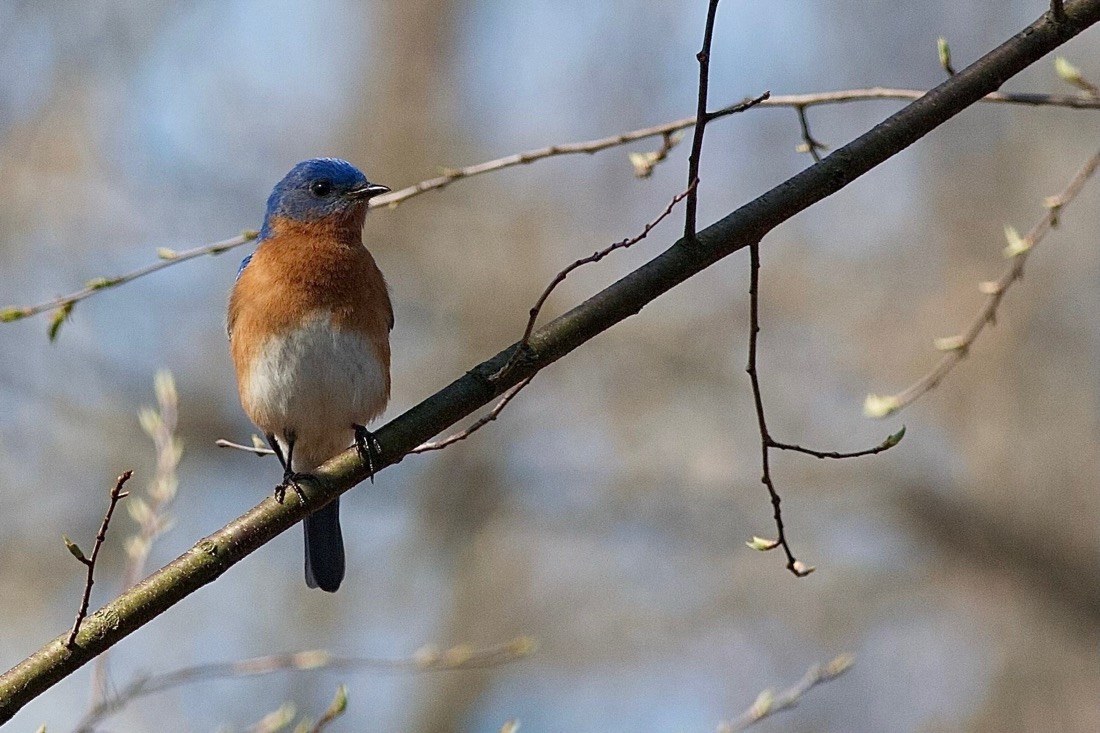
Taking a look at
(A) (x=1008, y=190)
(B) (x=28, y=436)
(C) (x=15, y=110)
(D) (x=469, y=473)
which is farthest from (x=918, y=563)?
(C) (x=15, y=110)

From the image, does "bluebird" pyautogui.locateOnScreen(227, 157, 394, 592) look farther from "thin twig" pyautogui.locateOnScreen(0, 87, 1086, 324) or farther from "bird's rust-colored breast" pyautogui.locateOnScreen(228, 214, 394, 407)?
"thin twig" pyautogui.locateOnScreen(0, 87, 1086, 324)

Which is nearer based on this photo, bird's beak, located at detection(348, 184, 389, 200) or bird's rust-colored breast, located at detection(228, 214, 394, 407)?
bird's rust-colored breast, located at detection(228, 214, 394, 407)

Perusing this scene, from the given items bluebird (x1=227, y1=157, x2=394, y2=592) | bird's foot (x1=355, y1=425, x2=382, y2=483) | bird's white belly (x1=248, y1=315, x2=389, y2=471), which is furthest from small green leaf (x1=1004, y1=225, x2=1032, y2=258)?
bird's white belly (x1=248, y1=315, x2=389, y2=471)

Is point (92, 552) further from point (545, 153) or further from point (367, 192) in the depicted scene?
point (367, 192)

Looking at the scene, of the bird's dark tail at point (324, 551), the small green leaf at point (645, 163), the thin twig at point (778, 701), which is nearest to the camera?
the thin twig at point (778, 701)

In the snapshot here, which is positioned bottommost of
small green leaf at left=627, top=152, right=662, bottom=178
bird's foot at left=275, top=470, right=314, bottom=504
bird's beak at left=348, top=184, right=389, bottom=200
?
bird's foot at left=275, top=470, right=314, bottom=504

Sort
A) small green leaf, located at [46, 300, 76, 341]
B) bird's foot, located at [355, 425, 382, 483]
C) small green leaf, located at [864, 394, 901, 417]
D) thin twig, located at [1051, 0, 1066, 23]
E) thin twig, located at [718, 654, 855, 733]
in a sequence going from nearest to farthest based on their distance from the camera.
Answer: thin twig, located at [1051, 0, 1066, 23]
bird's foot, located at [355, 425, 382, 483]
thin twig, located at [718, 654, 855, 733]
small green leaf, located at [864, 394, 901, 417]
small green leaf, located at [46, 300, 76, 341]

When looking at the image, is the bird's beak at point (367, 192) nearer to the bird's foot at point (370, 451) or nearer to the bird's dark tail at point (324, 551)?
the bird's dark tail at point (324, 551)

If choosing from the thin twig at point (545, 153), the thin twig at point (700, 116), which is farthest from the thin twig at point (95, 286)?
the thin twig at point (700, 116)
